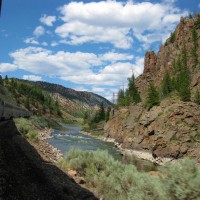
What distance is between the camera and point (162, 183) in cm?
1100

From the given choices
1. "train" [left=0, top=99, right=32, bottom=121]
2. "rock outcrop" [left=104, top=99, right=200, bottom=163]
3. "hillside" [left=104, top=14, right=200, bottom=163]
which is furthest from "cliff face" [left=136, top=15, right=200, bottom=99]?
"train" [left=0, top=99, right=32, bottom=121]

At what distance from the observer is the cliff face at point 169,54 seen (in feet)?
424

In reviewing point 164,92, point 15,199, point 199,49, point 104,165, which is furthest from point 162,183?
point 199,49

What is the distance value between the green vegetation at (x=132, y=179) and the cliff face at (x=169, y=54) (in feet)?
324

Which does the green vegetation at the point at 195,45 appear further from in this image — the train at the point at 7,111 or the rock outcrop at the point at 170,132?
the train at the point at 7,111

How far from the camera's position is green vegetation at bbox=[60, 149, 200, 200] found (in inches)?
400

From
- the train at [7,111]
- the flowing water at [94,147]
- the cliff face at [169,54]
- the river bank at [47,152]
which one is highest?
the cliff face at [169,54]

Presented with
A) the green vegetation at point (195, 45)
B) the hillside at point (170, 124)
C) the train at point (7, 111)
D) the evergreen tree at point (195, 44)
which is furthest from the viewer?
the evergreen tree at point (195, 44)

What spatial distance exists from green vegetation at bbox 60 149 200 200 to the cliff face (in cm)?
9868

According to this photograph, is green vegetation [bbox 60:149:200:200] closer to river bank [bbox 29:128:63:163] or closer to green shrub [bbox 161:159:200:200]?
green shrub [bbox 161:159:200:200]

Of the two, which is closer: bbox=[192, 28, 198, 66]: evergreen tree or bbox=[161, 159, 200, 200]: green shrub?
bbox=[161, 159, 200, 200]: green shrub

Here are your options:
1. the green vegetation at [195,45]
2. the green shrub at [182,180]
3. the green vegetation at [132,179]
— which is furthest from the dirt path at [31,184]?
the green vegetation at [195,45]

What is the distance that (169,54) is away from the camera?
137 metres

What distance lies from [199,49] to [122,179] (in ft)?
356
